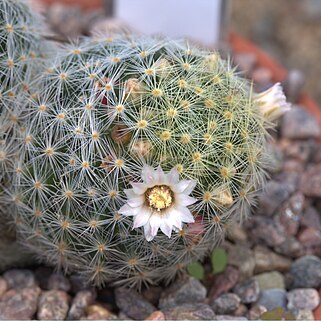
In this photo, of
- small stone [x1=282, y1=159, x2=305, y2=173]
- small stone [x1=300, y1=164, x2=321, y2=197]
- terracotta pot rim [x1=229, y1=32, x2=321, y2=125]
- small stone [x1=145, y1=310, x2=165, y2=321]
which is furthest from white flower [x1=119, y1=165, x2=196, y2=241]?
terracotta pot rim [x1=229, y1=32, x2=321, y2=125]

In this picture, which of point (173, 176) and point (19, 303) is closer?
point (173, 176)

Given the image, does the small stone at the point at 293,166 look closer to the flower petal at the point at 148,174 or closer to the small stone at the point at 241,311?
the small stone at the point at 241,311

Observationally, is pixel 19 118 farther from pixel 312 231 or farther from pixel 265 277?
pixel 312 231

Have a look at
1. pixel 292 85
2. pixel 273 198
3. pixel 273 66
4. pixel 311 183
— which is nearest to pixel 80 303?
pixel 273 198

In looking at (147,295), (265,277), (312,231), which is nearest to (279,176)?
(312,231)

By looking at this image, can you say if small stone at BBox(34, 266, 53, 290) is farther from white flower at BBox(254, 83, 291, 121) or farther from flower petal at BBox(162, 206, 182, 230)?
white flower at BBox(254, 83, 291, 121)

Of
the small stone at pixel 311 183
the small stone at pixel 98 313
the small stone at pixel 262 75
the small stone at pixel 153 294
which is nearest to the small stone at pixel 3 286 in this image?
the small stone at pixel 98 313

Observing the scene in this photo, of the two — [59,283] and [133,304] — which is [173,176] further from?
[59,283]
